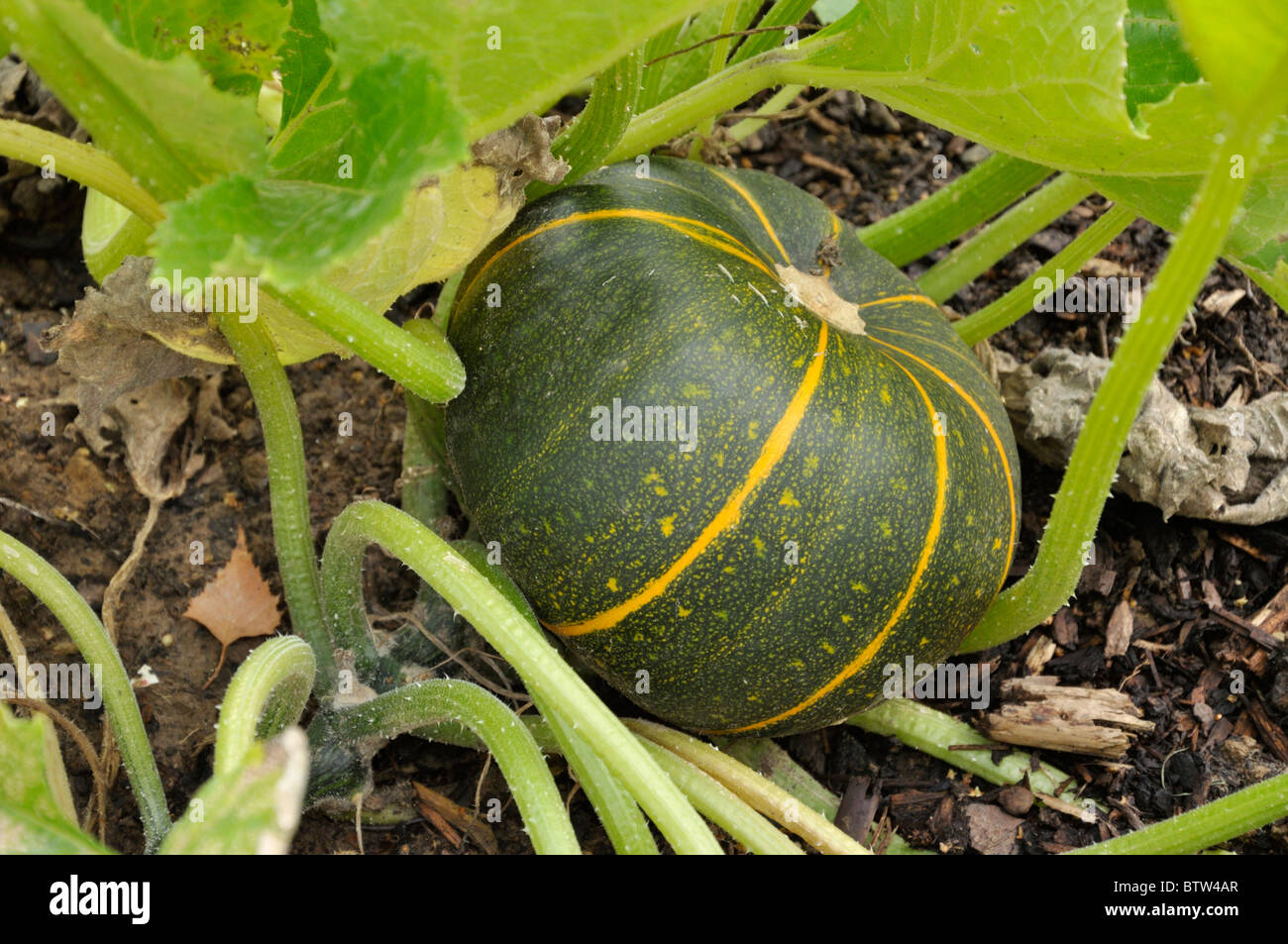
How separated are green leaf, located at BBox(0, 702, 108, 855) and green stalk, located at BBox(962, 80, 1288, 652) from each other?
1155mm

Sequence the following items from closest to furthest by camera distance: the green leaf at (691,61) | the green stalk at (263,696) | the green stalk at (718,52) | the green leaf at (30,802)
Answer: the green leaf at (30,802) → the green stalk at (263,696) → the green stalk at (718,52) → the green leaf at (691,61)

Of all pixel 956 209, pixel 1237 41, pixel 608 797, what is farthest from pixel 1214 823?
pixel 956 209

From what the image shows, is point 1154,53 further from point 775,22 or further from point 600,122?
point 600,122

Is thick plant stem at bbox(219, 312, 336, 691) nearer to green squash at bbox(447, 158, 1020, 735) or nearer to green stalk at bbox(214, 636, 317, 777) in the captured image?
green stalk at bbox(214, 636, 317, 777)

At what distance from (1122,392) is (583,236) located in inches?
31.7

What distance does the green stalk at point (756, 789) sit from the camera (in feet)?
5.28

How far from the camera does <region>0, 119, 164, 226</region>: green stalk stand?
4.48 feet

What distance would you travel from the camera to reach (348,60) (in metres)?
1.18

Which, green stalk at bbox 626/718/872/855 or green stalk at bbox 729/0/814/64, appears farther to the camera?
green stalk at bbox 729/0/814/64

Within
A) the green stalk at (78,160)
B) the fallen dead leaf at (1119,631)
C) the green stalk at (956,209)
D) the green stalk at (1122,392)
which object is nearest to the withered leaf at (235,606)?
the green stalk at (78,160)

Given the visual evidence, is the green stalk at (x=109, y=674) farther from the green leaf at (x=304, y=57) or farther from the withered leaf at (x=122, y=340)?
the green leaf at (x=304, y=57)

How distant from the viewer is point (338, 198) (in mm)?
1186

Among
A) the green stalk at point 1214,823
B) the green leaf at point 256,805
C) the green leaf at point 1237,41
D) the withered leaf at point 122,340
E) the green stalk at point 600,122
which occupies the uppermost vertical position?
the green stalk at point 600,122

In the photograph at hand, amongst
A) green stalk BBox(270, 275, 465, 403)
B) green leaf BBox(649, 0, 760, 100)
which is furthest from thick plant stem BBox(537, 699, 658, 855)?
green leaf BBox(649, 0, 760, 100)
